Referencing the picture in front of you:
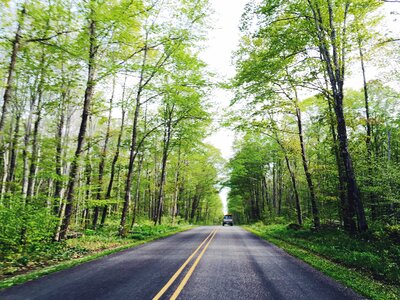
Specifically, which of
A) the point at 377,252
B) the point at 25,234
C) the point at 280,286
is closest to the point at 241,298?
the point at 280,286

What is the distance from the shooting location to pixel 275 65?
476 inches

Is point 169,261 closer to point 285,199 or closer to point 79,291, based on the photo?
point 79,291

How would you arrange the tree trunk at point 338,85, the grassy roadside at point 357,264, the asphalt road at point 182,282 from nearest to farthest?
the asphalt road at point 182,282
the grassy roadside at point 357,264
the tree trunk at point 338,85

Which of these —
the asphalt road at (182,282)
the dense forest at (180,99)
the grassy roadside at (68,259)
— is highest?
the dense forest at (180,99)

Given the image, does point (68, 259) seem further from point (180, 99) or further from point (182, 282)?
point (180, 99)

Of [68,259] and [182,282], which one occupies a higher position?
[182,282]

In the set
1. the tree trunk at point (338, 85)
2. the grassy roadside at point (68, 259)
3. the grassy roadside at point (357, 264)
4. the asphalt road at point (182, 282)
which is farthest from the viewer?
the tree trunk at point (338, 85)

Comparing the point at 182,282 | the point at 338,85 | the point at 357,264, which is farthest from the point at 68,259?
the point at 338,85

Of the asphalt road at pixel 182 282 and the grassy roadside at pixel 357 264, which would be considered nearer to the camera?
the asphalt road at pixel 182 282

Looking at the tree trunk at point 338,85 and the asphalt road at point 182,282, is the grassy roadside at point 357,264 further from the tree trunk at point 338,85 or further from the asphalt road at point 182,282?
the tree trunk at point 338,85

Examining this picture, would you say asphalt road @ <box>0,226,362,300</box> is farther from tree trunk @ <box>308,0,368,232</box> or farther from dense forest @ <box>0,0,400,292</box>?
tree trunk @ <box>308,0,368,232</box>

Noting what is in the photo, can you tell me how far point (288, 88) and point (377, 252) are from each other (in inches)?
396

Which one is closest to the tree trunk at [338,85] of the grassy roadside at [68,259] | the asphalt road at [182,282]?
the asphalt road at [182,282]

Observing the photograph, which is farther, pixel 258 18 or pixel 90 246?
pixel 258 18
